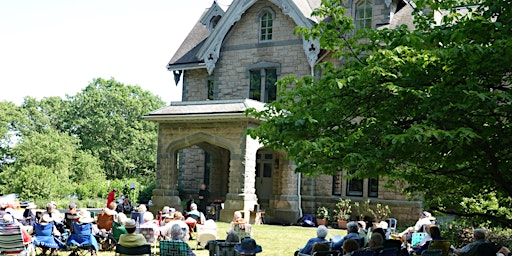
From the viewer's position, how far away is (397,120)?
8.25 metres

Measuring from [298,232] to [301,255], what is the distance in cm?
1051

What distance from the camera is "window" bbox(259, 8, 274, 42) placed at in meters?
26.6

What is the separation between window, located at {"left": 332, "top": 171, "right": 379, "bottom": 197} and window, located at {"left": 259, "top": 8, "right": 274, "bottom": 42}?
269 inches

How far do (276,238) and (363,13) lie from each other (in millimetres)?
11414

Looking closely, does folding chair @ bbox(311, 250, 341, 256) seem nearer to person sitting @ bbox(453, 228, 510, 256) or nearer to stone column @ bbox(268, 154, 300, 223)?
person sitting @ bbox(453, 228, 510, 256)

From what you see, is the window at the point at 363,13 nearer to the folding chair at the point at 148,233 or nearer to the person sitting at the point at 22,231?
the folding chair at the point at 148,233

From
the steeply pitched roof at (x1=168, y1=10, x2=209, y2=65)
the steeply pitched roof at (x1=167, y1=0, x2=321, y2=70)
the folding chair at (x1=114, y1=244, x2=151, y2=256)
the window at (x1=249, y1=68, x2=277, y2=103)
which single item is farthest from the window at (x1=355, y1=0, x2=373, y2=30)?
the folding chair at (x1=114, y1=244, x2=151, y2=256)

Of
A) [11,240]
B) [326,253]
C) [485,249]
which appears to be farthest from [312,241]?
[11,240]

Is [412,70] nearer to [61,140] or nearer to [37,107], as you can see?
[61,140]

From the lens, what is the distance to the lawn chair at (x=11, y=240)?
1119 centimetres

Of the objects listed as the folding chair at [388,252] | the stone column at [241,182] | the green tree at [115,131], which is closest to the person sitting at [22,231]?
the folding chair at [388,252]

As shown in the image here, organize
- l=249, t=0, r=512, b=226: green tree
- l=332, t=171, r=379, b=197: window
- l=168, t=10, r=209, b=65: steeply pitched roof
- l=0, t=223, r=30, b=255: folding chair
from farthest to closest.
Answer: l=168, t=10, r=209, b=65: steeply pitched roof
l=332, t=171, r=379, b=197: window
l=0, t=223, r=30, b=255: folding chair
l=249, t=0, r=512, b=226: green tree

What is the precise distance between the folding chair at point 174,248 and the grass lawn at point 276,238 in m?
3.97

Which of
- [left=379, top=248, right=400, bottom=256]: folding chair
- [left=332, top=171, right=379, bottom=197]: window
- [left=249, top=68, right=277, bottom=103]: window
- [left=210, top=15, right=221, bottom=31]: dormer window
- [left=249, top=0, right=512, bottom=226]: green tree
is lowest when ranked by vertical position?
[left=379, top=248, right=400, bottom=256]: folding chair
